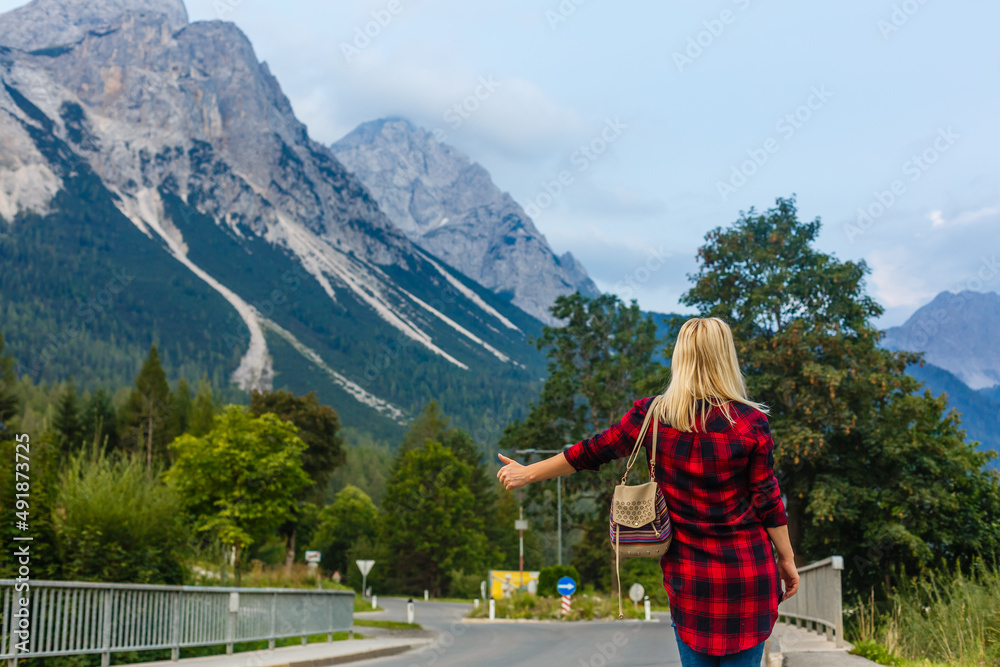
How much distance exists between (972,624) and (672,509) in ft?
22.1

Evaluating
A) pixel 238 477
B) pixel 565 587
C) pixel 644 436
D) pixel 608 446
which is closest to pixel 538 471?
pixel 608 446

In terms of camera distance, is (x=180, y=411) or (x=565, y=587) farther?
(x=180, y=411)

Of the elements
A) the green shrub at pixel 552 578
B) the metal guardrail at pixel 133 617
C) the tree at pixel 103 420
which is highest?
the tree at pixel 103 420

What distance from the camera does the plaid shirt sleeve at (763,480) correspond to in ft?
10.0

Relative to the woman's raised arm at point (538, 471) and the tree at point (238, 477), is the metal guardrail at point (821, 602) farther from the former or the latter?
the tree at point (238, 477)

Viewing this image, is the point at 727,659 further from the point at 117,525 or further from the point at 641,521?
the point at 117,525

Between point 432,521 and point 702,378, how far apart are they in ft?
207

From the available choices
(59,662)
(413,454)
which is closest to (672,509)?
(59,662)

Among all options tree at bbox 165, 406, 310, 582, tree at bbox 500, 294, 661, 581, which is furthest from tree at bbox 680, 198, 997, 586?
tree at bbox 500, 294, 661, 581

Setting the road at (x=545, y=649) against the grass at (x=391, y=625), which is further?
the grass at (x=391, y=625)

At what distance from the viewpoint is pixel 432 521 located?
64.4 meters

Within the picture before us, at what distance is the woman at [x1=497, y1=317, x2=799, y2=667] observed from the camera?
119 inches

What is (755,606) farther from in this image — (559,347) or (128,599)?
(559,347)

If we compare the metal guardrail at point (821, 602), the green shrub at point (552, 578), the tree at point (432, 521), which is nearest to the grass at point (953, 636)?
the metal guardrail at point (821, 602)
